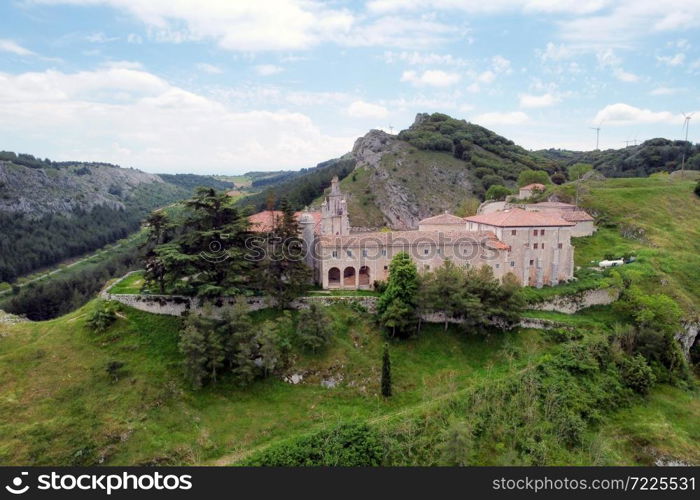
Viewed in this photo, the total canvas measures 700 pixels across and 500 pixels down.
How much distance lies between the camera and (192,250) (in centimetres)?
3559

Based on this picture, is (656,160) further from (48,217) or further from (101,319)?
(48,217)

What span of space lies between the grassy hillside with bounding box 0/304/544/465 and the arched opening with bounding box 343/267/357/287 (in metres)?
4.97

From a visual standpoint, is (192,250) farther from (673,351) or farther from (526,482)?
(673,351)

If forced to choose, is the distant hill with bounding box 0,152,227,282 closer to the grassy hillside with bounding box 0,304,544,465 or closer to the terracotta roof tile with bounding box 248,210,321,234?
the terracotta roof tile with bounding box 248,210,321,234

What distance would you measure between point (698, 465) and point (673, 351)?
11599 millimetres

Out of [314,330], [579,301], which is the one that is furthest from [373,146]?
[314,330]

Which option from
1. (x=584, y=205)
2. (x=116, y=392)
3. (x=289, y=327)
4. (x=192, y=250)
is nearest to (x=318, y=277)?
(x=289, y=327)

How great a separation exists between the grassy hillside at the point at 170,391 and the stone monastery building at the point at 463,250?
18.9 ft

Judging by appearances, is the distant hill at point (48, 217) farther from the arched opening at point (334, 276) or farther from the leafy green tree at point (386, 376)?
the leafy green tree at point (386, 376)

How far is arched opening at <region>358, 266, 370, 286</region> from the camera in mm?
41894

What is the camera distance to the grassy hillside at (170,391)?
85.5 feet

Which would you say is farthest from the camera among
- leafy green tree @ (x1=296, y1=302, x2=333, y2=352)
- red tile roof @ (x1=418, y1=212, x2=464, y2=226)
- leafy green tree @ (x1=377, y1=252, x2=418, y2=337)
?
red tile roof @ (x1=418, y1=212, x2=464, y2=226)

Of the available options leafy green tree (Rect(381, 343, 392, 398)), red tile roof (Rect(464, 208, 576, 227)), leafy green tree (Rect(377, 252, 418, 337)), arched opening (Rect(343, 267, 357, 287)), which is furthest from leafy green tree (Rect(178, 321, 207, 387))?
red tile roof (Rect(464, 208, 576, 227))

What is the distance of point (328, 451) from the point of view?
83.3ft
